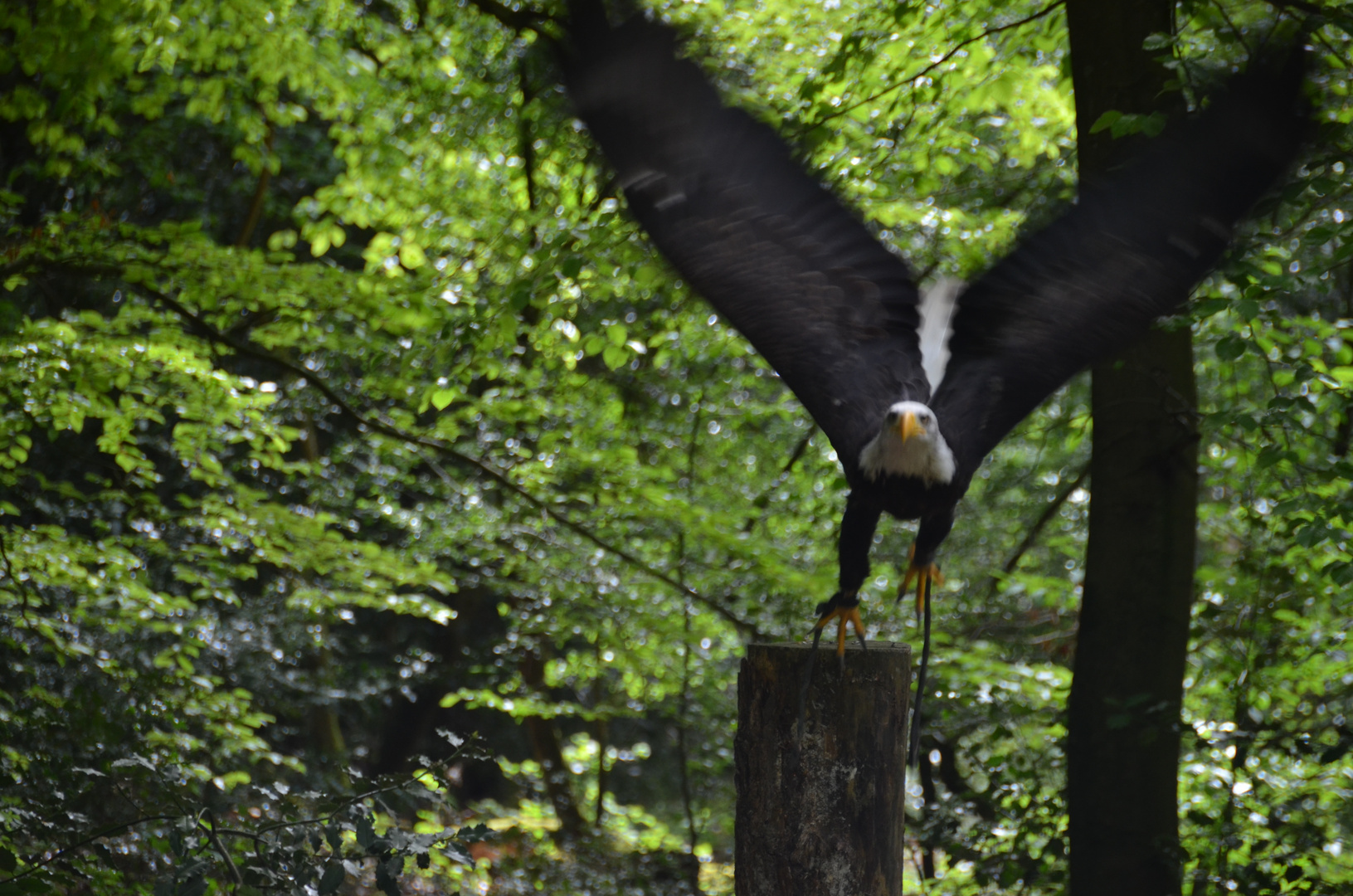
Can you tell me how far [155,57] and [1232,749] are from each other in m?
4.39

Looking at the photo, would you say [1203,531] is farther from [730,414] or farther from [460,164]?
[460,164]

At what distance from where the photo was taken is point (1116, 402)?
291 centimetres

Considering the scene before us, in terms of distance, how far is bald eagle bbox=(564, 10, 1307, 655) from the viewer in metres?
2.00

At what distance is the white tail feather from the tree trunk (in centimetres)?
48

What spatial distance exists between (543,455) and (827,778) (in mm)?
2282

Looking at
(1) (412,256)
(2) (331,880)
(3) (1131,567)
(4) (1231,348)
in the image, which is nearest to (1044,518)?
(3) (1131,567)

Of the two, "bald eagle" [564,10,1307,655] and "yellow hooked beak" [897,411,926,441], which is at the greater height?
"bald eagle" [564,10,1307,655]

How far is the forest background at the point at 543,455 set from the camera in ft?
8.32

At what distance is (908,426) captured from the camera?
163 cm

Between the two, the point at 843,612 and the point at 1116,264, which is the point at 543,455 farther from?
the point at 1116,264

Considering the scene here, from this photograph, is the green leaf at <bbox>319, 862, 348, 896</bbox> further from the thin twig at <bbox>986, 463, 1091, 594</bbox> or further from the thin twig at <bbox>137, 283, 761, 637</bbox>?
the thin twig at <bbox>986, 463, 1091, 594</bbox>

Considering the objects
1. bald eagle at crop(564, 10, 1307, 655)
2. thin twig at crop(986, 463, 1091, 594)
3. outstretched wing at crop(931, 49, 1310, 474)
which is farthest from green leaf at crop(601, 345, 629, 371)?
thin twig at crop(986, 463, 1091, 594)

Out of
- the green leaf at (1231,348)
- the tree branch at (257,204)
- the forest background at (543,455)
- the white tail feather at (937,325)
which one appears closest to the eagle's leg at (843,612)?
the white tail feather at (937,325)

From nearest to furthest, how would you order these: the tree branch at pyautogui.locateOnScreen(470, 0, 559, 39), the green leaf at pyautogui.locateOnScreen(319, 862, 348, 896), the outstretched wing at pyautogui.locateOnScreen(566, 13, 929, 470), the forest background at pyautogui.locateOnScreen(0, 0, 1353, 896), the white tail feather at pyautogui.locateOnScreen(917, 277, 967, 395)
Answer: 1. the green leaf at pyautogui.locateOnScreen(319, 862, 348, 896)
2. the outstretched wing at pyautogui.locateOnScreen(566, 13, 929, 470)
3. the white tail feather at pyautogui.locateOnScreen(917, 277, 967, 395)
4. the forest background at pyautogui.locateOnScreen(0, 0, 1353, 896)
5. the tree branch at pyautogui.locateOnScreen(470, 0, 559, 39)
